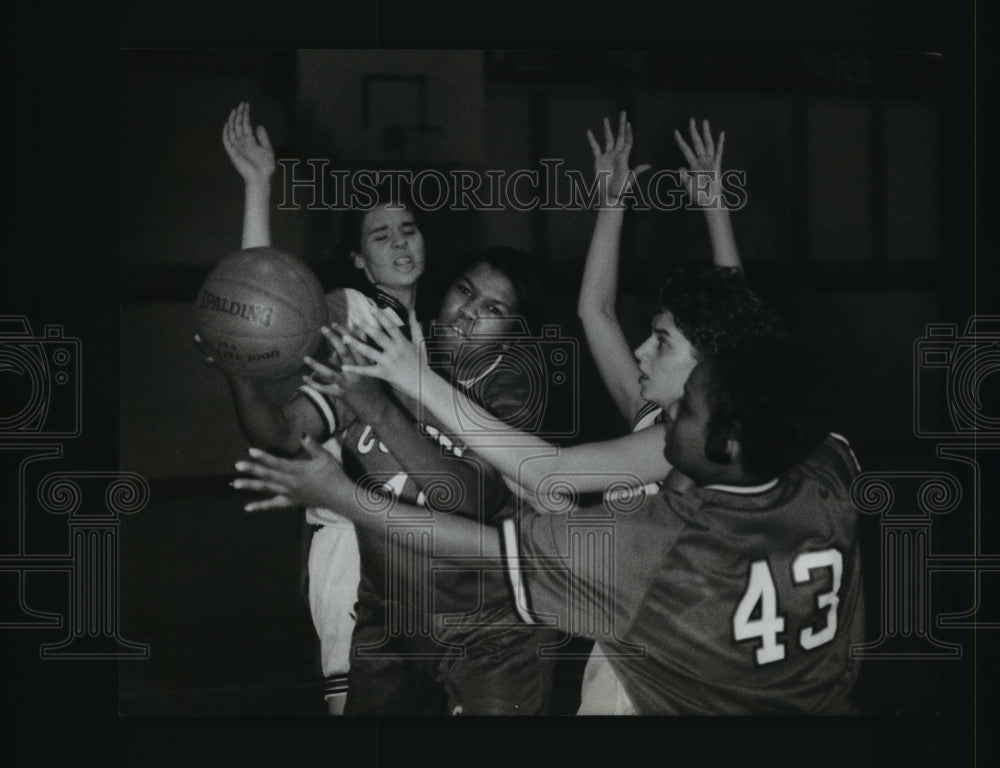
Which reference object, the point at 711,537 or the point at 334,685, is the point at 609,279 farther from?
the point at 334,685

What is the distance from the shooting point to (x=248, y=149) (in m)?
3.97

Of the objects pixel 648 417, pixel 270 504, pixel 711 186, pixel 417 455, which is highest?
pixel 711 186

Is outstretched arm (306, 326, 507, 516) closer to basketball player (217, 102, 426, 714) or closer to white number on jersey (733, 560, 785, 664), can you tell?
basketball player (217, 102, 426, 714)

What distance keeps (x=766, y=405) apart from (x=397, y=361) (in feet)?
3.36

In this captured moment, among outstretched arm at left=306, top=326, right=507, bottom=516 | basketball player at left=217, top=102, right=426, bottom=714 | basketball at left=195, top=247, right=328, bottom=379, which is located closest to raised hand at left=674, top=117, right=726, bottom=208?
basketball player at left=217, top=102, right=426, bottom=714

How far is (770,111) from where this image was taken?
13.2 feet

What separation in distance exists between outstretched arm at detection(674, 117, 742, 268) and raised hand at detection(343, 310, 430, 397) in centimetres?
85

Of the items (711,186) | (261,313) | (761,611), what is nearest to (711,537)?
(761,611)

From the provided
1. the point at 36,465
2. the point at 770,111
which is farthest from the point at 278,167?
the point at 770,111

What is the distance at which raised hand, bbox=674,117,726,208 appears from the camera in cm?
398

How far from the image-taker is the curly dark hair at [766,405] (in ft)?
12.9

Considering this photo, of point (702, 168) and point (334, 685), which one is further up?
point (702, 168)

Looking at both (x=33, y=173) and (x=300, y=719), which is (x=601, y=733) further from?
(x=33, y=173)

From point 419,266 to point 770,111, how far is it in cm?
108
